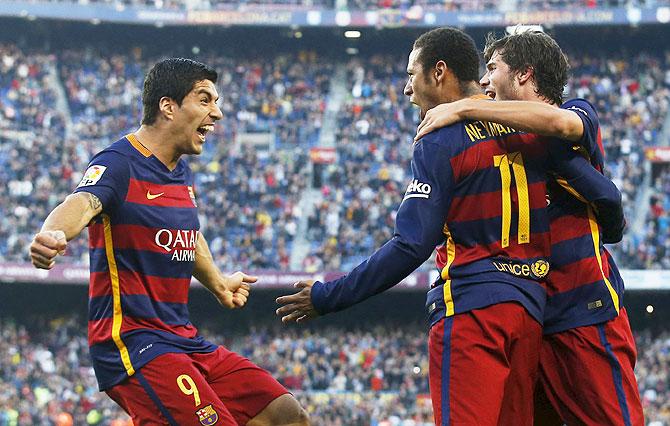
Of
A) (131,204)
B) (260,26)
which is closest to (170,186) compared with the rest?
(131,204)

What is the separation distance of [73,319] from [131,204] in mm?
22896

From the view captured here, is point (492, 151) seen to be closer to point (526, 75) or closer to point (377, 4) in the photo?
point (526, 75)

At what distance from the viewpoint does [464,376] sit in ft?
16.3

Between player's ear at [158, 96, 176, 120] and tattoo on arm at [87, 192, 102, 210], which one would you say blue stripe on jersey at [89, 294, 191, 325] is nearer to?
tattoo on arm at [87, 192, 102, 210]

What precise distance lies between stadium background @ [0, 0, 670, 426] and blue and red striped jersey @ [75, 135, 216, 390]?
16090 mm

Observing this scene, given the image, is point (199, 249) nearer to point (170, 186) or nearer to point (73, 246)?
point (170, 186)

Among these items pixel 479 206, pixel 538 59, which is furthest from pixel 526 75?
pixel 479 206

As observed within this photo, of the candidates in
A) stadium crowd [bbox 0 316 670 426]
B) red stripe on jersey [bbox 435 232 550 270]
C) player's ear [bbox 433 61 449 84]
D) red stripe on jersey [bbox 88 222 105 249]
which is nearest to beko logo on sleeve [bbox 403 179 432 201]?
red stripe on jersey [bbox 435 232 550 270]

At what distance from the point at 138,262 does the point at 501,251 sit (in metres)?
1.96

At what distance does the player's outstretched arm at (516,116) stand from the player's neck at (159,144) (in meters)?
1.67

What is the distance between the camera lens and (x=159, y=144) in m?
6.18

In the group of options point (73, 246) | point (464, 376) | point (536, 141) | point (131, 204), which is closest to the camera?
point (464, 376)

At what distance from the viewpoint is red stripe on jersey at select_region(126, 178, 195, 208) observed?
586 centimetres

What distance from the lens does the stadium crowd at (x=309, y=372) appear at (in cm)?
2231
